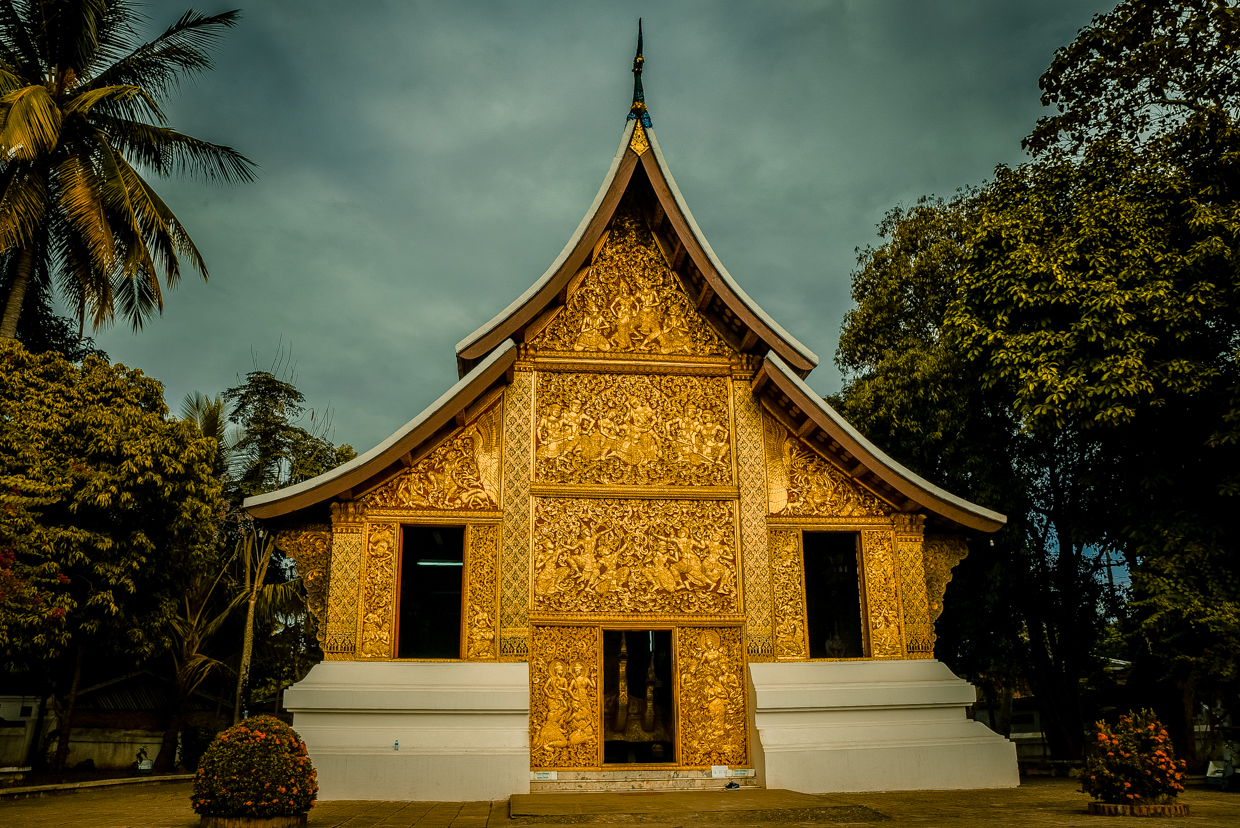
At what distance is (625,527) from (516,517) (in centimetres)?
127

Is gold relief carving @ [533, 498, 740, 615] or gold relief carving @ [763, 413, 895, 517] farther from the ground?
gold relief carving @ [763, 413, 895, 517]

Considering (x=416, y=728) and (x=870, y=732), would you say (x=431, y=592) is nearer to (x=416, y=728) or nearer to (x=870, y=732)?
(x=416, y=728)

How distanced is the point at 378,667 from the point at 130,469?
720 centimetres

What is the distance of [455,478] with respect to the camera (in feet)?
34.4

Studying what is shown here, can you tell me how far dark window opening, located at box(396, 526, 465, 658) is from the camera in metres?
10.1

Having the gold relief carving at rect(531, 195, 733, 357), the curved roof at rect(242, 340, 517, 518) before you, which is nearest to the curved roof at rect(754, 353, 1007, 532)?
the gold relief carving at rect(531, 195, 733, 357)

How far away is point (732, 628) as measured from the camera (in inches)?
408

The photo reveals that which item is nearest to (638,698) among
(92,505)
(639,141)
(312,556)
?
(312,556)

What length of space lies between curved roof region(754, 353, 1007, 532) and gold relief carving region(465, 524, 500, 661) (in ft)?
12.4

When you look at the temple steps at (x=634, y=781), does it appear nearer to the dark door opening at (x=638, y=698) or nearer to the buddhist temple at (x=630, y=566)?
the buddhist temple at (x=630, y=566)

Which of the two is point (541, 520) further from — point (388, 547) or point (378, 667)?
point (378, 667)

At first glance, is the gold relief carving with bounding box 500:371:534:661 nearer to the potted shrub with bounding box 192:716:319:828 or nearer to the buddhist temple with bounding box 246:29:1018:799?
the buddhist temple with bounding box 246:29:1018:799

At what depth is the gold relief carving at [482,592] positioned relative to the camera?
391 inches

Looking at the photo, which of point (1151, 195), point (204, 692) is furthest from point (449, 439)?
point (204, 692)
